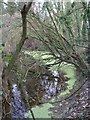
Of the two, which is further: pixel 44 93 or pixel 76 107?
pixel 44 93

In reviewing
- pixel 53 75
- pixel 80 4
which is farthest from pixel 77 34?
pixel 53 75

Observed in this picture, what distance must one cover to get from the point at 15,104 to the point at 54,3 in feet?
8.71

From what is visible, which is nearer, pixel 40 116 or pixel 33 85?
pixel 40 116

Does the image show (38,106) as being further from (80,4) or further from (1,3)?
(1,3)

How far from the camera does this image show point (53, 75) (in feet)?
32.3

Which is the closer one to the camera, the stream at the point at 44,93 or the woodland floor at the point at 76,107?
the woodland floor at the point at 76,107

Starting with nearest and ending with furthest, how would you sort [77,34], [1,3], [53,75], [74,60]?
[1,3] < [74,60] < [77,34] < [53,75]

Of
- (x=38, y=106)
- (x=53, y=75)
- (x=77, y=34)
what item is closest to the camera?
(x=38, y=106)

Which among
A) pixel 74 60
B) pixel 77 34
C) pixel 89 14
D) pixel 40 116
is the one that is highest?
pixel 89 14

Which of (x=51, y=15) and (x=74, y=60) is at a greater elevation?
(x=51, y=15)

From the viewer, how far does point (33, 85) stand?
8.62 meters

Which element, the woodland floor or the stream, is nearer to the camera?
the woodland floor

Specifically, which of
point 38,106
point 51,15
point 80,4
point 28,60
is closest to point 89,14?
point 80,4

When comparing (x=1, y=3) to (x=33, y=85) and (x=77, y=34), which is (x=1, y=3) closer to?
(x=77, y=34)
